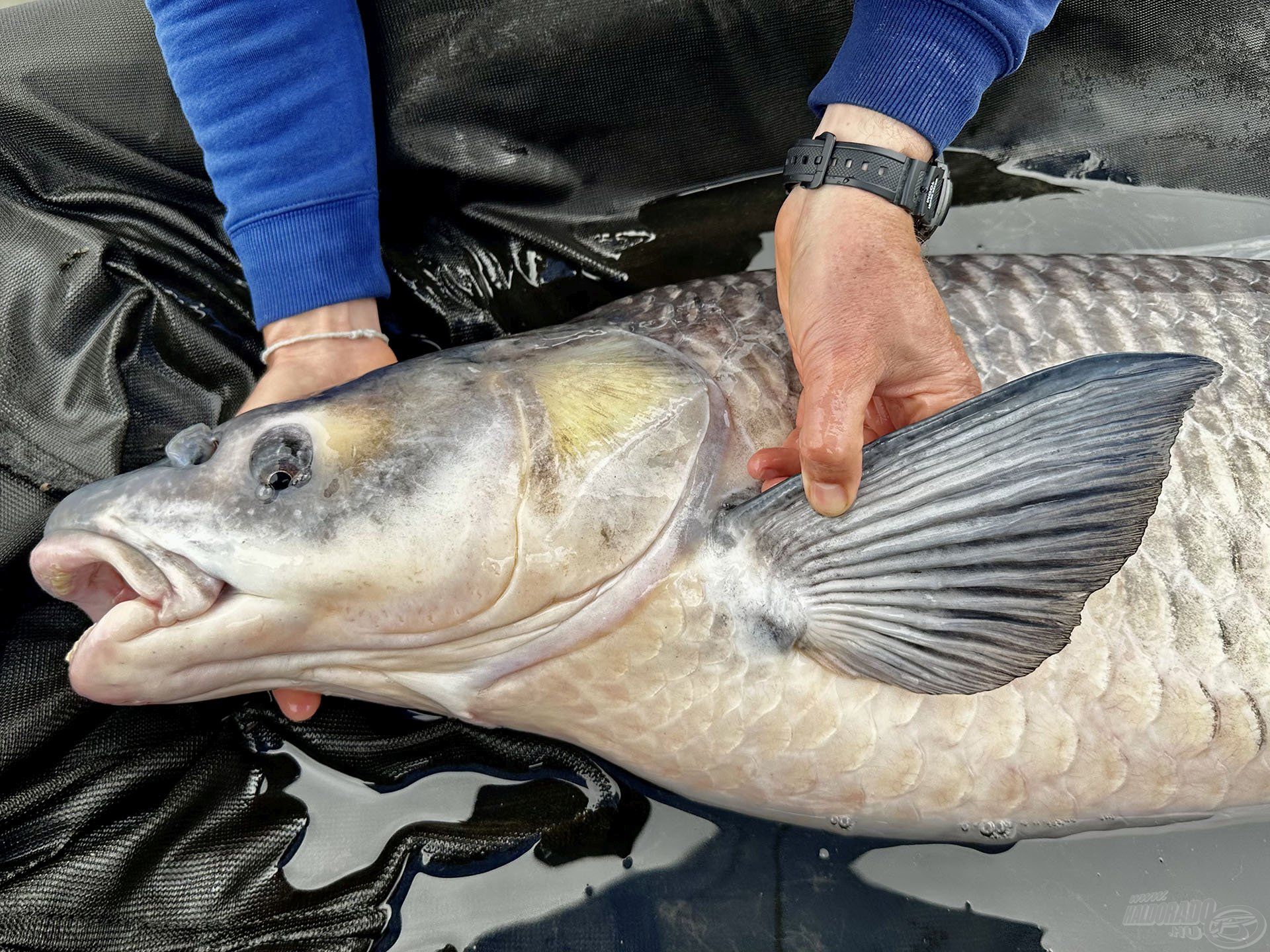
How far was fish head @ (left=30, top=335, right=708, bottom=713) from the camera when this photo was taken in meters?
1.66

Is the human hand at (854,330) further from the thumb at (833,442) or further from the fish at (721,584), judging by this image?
the fish at (721,584)

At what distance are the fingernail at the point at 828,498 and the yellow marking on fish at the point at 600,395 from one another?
1.21 feet

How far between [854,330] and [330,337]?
4.36ft

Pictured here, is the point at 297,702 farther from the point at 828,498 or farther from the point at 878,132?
the point at 878,132

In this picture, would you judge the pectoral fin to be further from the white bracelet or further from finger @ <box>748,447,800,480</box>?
the white bracelet

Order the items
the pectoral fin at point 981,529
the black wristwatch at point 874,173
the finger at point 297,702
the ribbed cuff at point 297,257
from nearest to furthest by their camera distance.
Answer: the pectoral fin at point 981,529, the black wristwatch at point 874,173, the finger at point 297,702, the ribbed cuff at point 297,257

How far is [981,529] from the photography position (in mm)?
1573

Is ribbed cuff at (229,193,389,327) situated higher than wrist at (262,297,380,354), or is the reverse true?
ribbed cuff at (229,193,389,327)

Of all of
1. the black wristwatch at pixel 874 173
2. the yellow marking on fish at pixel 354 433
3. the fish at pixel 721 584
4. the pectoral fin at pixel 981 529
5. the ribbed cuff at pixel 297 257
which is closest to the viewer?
the pectoral fin at pixel 981 529

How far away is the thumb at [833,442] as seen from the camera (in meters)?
1.54

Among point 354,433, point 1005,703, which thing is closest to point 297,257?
point 354,433

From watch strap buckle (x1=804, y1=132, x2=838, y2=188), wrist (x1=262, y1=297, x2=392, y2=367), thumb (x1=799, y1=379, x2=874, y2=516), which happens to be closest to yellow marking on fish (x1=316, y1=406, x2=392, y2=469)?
wrist (x1=262, y1=297, x2=392, y2=367)

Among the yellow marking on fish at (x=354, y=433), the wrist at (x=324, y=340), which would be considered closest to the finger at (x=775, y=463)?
the yellow marking on fish at (x=354, y=433)

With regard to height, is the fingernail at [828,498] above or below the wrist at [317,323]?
above
